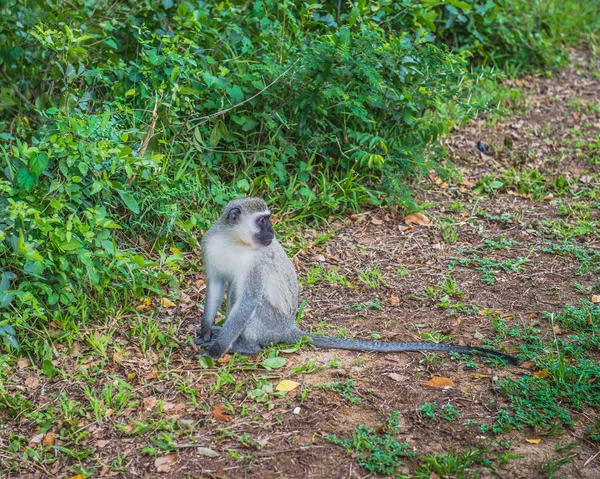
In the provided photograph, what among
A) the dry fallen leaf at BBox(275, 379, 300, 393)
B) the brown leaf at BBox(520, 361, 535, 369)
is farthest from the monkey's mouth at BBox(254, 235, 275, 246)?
the brown leaf at BBox(520, 361, 535, 369)

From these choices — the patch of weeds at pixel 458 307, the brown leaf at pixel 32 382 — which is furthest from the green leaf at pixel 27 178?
the patch of weeds at pixel 458 307

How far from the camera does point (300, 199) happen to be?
265 inches

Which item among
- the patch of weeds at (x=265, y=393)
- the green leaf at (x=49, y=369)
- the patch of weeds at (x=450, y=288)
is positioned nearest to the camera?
the patch of weeds at (x=265, y=393)

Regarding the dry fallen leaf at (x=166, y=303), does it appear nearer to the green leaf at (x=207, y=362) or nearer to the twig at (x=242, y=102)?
the green leaf at (x=207, y=362)

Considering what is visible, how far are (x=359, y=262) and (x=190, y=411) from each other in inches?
95.2

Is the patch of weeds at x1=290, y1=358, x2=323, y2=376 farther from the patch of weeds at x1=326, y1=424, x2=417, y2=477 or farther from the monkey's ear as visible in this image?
the monkey's ear

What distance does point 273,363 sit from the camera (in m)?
4.81

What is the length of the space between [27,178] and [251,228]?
1.61 meters

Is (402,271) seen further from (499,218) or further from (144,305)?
(144,305)

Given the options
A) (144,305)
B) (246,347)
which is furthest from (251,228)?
(144,305)

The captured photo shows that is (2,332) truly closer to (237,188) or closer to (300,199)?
(237,188)

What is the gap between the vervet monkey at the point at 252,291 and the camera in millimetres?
4824

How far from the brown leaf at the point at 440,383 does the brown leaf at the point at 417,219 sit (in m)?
2.53

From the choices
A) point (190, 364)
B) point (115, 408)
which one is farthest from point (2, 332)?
point (190, 364)
